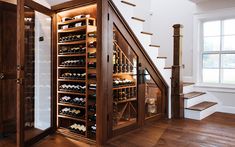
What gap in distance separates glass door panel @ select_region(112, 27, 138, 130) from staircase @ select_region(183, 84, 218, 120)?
54.3 inches

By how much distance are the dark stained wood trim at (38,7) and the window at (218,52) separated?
361cm

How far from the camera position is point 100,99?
2.94 metres

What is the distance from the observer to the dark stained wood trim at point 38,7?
2826 millimetres

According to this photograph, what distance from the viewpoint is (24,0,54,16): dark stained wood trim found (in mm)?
2826

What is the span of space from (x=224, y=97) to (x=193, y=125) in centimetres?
153

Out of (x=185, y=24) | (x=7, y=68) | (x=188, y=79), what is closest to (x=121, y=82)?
(x=7, y=68)

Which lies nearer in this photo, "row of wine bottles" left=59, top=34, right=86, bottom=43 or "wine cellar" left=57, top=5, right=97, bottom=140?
"wine cellar" left=57, top=5, right=97, bottom=140

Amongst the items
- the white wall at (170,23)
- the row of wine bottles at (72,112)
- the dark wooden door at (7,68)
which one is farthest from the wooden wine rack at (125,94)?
the white wall at (170,23)

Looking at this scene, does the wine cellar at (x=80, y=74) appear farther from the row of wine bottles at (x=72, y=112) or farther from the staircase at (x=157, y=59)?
the staircase at (x=157, y=59)

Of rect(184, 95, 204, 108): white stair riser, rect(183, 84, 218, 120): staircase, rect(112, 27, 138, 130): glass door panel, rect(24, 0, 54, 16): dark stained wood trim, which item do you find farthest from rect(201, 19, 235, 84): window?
rect(24, 0, 54, 16): dark stained wood trim

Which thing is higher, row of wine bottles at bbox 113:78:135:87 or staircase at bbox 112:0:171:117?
staircase at bbox 112:0:171:117

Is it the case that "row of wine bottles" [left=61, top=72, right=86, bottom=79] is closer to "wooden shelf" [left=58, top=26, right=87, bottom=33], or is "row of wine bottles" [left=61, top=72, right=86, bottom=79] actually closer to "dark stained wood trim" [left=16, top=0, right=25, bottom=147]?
"wooden shelf" [left=58, top=26, right=87, bottom=33]

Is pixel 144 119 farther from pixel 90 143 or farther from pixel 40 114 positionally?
pixel 40 114

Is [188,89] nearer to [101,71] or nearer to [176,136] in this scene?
[176,136]
